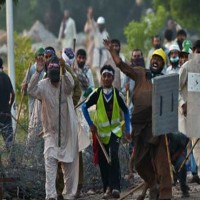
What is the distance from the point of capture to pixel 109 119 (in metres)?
15.3

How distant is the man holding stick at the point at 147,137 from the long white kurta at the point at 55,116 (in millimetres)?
829

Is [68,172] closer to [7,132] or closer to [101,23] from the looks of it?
[7,132]

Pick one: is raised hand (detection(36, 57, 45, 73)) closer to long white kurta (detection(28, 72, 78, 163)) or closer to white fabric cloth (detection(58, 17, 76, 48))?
long white kurta (detection(28, 72, 78, 163))

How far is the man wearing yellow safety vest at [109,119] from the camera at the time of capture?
49.9 feet

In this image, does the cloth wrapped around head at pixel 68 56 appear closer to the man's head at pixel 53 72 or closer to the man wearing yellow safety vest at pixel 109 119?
the man wearing yellow safety vest at pixel 109 119

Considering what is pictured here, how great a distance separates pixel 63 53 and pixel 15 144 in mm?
1408

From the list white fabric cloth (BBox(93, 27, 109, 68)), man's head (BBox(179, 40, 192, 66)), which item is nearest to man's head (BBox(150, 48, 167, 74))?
man's head (BBox(179, 40, 192, 66))

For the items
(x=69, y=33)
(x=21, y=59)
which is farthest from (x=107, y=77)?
(x=69, y=33)

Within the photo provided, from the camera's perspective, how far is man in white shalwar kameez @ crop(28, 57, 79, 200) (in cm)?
1474

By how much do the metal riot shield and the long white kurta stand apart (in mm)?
1307

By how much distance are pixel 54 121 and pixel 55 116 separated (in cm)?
6

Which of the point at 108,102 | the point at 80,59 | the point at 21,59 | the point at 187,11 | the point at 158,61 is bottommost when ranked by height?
the point at 108,102

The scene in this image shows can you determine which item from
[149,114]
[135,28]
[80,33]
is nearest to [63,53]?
[149,114]

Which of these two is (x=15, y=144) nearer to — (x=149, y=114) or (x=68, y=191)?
(x=68, y=191)
